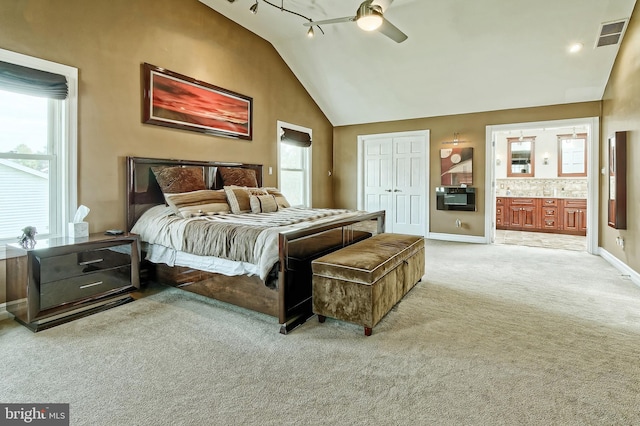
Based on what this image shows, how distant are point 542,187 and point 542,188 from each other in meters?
0.03

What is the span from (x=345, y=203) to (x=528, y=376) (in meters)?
6.03

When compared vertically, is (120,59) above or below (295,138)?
above

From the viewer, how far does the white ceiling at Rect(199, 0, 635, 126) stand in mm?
4457

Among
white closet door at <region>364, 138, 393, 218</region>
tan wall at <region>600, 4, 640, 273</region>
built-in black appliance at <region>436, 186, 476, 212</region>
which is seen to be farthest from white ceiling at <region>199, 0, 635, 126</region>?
built-in black appliance at <region>436, 186, 476, 212</region>

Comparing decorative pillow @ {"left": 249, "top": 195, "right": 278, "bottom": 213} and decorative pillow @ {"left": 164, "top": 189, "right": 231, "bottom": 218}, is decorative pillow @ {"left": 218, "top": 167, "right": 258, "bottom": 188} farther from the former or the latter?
decorative pillow @ {"left": 249, "top": 195, "right": 278, "bottom": 213}

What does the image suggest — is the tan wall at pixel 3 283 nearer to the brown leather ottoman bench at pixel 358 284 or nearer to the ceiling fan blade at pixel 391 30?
the brown leather ottoman bench at pixel 358 284

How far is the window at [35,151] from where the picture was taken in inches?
118

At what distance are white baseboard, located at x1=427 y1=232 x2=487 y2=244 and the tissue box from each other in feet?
19.0

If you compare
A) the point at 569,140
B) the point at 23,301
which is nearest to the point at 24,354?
the point at 23,301

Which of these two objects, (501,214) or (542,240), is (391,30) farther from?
(501,214)

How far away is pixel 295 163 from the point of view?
6773mm

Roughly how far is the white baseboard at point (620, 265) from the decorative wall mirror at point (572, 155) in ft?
11.7

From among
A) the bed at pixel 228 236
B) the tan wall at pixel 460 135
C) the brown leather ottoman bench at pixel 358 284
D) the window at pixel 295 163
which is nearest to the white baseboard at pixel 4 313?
the bed at pixel 228 236

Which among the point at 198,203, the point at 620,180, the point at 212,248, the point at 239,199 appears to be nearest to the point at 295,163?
the point at 239,199
